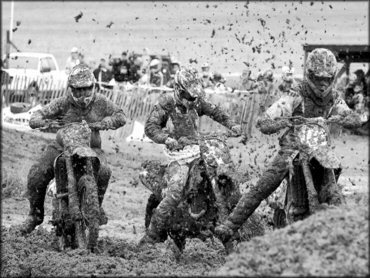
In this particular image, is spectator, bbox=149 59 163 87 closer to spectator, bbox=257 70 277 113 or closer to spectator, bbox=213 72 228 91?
spectator, bbox=213 72 228 91

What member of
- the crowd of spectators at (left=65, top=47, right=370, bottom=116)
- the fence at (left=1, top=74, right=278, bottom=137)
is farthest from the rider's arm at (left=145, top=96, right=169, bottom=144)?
the crowd of spectators at (left=65, top=47, right=370, bottom=116)

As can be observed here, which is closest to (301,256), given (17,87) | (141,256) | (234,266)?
(234,266)

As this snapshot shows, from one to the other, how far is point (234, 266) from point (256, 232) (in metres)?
3.92

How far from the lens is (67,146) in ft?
42.0

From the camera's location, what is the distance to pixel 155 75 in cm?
2702

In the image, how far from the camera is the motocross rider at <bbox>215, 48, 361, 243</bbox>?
11.5 m

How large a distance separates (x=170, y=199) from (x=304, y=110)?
1.97 meters

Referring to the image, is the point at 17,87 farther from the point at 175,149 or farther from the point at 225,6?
the point at 175,149

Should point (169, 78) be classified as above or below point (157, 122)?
below

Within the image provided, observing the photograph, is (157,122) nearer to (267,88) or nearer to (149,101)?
(149,101)

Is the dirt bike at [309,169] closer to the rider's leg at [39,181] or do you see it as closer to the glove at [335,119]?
the glove at [335,119]

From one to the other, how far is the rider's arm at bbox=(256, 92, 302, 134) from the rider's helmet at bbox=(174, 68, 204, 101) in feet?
5.12

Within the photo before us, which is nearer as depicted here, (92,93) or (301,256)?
(301,256)

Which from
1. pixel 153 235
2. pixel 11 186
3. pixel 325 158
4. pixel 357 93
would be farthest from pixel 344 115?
pixel 357 93
